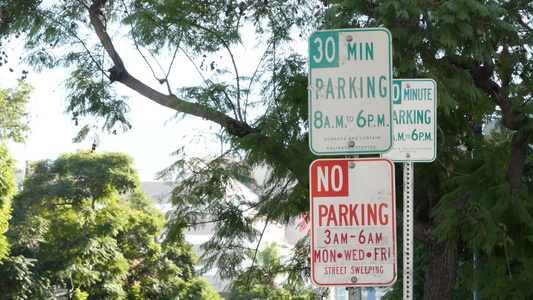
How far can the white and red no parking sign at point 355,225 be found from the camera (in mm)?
3129

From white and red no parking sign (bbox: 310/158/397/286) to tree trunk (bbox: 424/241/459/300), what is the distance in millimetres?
6278

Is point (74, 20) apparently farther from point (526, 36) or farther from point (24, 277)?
point (24, 277)

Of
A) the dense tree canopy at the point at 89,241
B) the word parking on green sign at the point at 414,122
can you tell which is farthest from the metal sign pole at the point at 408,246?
the dense tree canopy at the point at 89,241

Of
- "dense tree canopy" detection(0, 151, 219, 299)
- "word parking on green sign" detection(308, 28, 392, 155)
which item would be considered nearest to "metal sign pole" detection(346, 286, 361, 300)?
"word parking on green sign" detection(308, 28, 392, 155)

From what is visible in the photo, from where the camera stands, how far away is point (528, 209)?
26.7ft

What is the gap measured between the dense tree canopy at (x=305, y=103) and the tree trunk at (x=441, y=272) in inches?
0.7

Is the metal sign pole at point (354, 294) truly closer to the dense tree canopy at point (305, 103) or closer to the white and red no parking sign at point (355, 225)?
the white and red no parking sign at point (355, 225)

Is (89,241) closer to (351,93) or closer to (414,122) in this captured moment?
(414,122)

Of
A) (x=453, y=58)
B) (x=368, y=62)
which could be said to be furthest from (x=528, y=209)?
(x=368, y=62)

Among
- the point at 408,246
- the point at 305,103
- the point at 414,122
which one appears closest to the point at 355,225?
the point at 408,246

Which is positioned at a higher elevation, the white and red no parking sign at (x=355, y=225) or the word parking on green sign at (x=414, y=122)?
the word parking on green sign at (x=414, y=122)

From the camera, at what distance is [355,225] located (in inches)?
Result: 125

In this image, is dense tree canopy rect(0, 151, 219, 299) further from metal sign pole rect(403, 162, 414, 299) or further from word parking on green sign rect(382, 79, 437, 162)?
metal sign pole rect(403, 162, 414, 299)

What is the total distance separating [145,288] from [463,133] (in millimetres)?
28218
